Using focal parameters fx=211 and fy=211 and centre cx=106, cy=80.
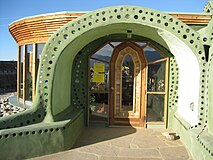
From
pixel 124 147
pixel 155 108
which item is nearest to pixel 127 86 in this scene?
pixel 155 108

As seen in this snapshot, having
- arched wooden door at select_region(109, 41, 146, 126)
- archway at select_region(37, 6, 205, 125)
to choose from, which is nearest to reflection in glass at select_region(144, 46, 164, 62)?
arched wooden door at select_region(109, 41, 146, 126)

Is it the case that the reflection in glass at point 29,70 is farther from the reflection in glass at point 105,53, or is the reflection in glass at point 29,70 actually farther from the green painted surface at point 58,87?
the green painted surface at point 58,87

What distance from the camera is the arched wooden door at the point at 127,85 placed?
6438 mm

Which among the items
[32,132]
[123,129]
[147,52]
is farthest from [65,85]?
[147,52]

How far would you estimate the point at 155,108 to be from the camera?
650 cm

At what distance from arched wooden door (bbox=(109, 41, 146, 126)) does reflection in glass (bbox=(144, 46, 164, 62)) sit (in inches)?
5.7

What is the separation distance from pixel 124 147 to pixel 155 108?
203 cm

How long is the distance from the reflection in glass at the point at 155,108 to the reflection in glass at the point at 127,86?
0.56 m

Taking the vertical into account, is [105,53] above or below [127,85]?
above

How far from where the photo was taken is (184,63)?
17.7 ft

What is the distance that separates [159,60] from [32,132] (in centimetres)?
414

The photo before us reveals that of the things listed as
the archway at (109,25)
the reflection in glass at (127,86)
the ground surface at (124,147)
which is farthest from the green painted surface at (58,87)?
the reflection in glass at (127,86)

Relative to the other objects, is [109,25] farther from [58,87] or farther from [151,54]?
[151,54]

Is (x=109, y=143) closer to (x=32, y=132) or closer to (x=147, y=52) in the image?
(x=32, y=132)
